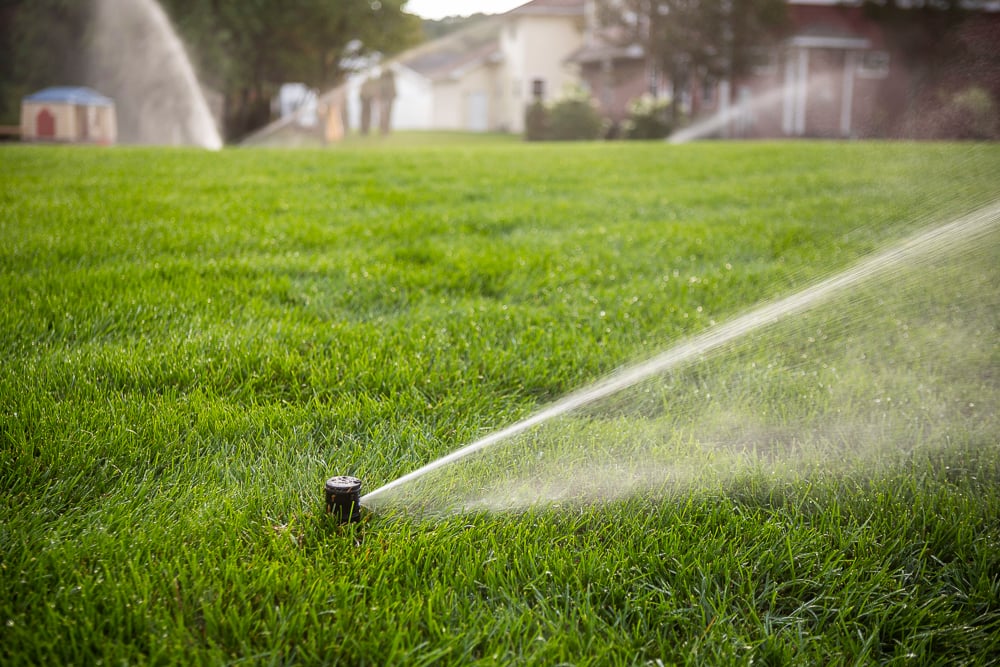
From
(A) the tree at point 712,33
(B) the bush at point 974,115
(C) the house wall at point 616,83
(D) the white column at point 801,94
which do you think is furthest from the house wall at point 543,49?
(B) the bush at point 974,115

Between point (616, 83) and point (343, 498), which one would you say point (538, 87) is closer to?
point (616, 83)

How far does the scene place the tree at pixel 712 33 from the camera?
23641mm

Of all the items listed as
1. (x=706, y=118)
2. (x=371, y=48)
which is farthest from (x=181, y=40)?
(x=706, y=118)

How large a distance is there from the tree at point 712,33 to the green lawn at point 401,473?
70.2 ft

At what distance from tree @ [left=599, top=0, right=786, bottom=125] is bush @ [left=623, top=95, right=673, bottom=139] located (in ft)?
4.17

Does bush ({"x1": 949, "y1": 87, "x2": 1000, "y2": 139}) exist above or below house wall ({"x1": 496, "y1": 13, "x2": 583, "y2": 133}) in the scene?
below

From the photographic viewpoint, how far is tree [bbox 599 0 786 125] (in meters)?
23.6

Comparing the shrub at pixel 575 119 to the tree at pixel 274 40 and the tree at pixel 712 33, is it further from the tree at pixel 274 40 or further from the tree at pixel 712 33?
the tree at pixel 274 40

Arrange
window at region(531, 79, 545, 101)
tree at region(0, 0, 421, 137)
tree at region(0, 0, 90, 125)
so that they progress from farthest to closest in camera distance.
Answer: window at region(531, 79, 545, 101)
tree at region(0, 0, 90, 125)
tree at region(0, 0, 421, 137)

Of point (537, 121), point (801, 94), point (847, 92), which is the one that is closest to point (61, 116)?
point (537, 121)

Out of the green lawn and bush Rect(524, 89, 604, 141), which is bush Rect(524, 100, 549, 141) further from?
the green lawn

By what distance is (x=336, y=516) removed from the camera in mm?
1690

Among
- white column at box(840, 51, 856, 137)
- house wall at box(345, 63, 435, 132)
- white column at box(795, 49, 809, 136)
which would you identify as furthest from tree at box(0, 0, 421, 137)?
house wall at box(345, 63, 435, 132)

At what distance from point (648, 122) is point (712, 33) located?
164 inches
